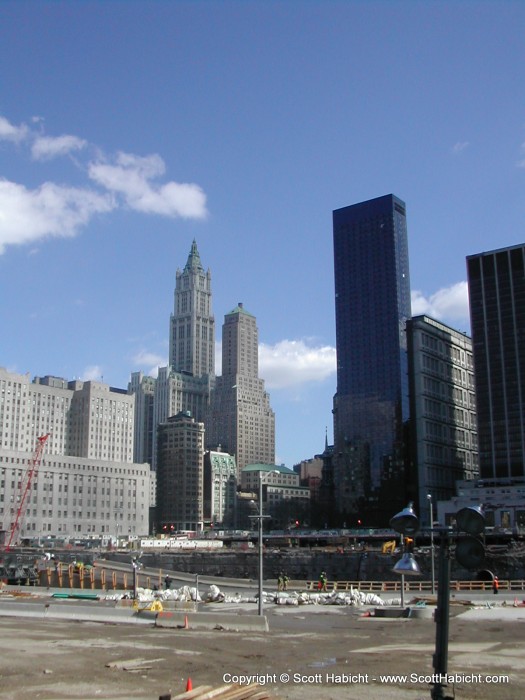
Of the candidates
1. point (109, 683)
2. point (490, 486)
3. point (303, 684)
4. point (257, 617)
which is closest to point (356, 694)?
point (303, 684)

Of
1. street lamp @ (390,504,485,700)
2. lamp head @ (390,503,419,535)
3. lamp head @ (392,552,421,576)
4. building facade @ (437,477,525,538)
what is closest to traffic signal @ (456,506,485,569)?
street lamp @ (390,504,485,700)

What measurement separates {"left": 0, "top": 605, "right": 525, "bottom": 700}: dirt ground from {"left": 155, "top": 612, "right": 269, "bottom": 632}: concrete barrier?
69 centimetres

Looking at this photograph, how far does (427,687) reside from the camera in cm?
2183

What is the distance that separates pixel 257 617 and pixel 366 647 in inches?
358

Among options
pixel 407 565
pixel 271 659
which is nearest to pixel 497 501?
pixel 271 659

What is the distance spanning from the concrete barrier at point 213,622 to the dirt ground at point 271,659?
2.28 ft

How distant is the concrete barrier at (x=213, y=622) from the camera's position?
3866 cm

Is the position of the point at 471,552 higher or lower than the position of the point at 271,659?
higher

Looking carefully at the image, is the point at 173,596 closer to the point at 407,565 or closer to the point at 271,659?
the point at 271,659

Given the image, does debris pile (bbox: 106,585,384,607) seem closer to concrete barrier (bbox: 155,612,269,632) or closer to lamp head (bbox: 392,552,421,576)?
A: concrete barrier (bbox: 155,612,269,632)

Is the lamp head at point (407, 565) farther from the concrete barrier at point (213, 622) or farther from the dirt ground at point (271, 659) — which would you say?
the concrete barrier at point (213, 622)

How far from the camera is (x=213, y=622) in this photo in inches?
1556

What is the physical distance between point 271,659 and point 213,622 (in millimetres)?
12240

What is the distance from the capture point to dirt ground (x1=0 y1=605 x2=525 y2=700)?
2172 cm
